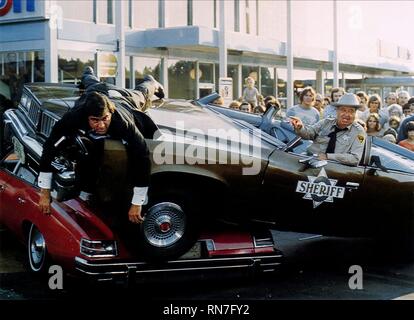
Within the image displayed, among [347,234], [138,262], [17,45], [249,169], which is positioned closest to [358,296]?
[347,234]

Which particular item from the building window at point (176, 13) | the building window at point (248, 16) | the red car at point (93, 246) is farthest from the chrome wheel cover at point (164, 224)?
the building window at point (248, 16)

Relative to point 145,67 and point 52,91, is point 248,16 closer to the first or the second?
point 145,67

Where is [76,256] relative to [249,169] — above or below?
below

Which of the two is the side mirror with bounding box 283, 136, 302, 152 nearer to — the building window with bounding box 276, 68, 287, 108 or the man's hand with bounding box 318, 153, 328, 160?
the man's hand with bounding box 318, 153, 328, 160

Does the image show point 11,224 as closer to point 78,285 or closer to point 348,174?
point 78,285

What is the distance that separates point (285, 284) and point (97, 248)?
5.64 ft

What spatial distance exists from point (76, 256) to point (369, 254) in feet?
10.6

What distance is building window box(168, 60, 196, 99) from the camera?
2220cm

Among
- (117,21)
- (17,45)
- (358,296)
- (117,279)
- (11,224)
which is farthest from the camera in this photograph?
(17,45)

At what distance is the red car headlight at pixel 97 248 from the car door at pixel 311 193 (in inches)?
50.3

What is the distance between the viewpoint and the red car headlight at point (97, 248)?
4.62m

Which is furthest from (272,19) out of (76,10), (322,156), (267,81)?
(322,156)

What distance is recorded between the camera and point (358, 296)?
5062 mm

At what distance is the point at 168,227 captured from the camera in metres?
4.78
